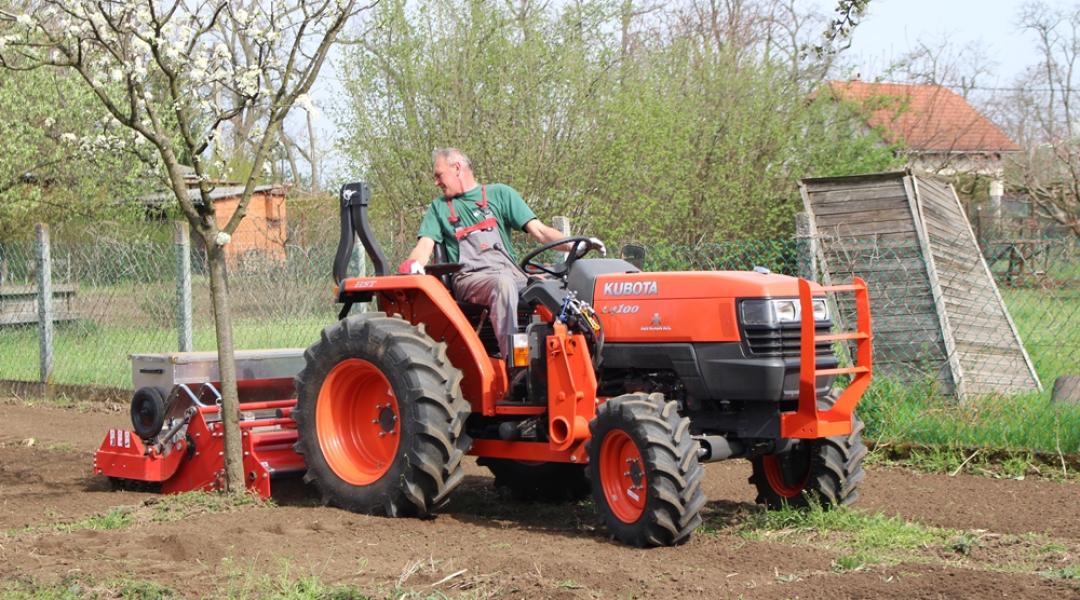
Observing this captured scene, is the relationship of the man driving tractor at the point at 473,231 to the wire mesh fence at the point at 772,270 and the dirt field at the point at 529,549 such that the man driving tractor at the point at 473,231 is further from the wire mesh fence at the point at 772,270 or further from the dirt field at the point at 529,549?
the wire mesh fence at the point at 772,270

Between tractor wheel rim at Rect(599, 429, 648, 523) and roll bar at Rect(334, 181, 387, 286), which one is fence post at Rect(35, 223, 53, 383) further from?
tractor wheel rim at Rect(599, 429, 648, 523)

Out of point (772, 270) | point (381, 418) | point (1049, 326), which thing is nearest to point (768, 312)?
point (381, 418)

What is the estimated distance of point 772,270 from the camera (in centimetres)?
902

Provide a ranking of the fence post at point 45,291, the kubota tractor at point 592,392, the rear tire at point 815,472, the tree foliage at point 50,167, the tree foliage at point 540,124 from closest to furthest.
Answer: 1. the kubota tractor at point 592,392
2. the rear tire at point 815,472
3. the fence post at point 45,291
4. the tree foliage at point 540,124
5. the tree foliage at point 50,167

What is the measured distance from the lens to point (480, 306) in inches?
253

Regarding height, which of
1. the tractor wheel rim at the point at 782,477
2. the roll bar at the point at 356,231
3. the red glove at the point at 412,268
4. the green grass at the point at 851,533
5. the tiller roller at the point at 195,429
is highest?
the roll bar at the point at 356,231

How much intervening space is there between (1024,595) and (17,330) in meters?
11.2

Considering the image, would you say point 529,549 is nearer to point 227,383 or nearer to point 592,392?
point 592,392

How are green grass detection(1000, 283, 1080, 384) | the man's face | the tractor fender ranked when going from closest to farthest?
1. the tractor fender
2. the man's face
3. green grass detection(1000, 283, 1080, 384)

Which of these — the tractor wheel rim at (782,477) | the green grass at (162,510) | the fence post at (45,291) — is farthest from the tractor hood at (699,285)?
the fence post at (45,291)

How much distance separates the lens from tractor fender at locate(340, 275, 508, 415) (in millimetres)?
6254

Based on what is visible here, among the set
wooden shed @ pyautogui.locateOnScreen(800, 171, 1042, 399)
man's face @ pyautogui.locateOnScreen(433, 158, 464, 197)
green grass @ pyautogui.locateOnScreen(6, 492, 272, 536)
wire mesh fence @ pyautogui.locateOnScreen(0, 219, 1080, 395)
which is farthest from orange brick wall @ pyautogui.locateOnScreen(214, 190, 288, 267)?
wooden shed @ pyautogui.locateOnScreen(800, 171, 1042, 399)

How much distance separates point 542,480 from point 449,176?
167 centimetres

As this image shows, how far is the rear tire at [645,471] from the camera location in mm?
5250
